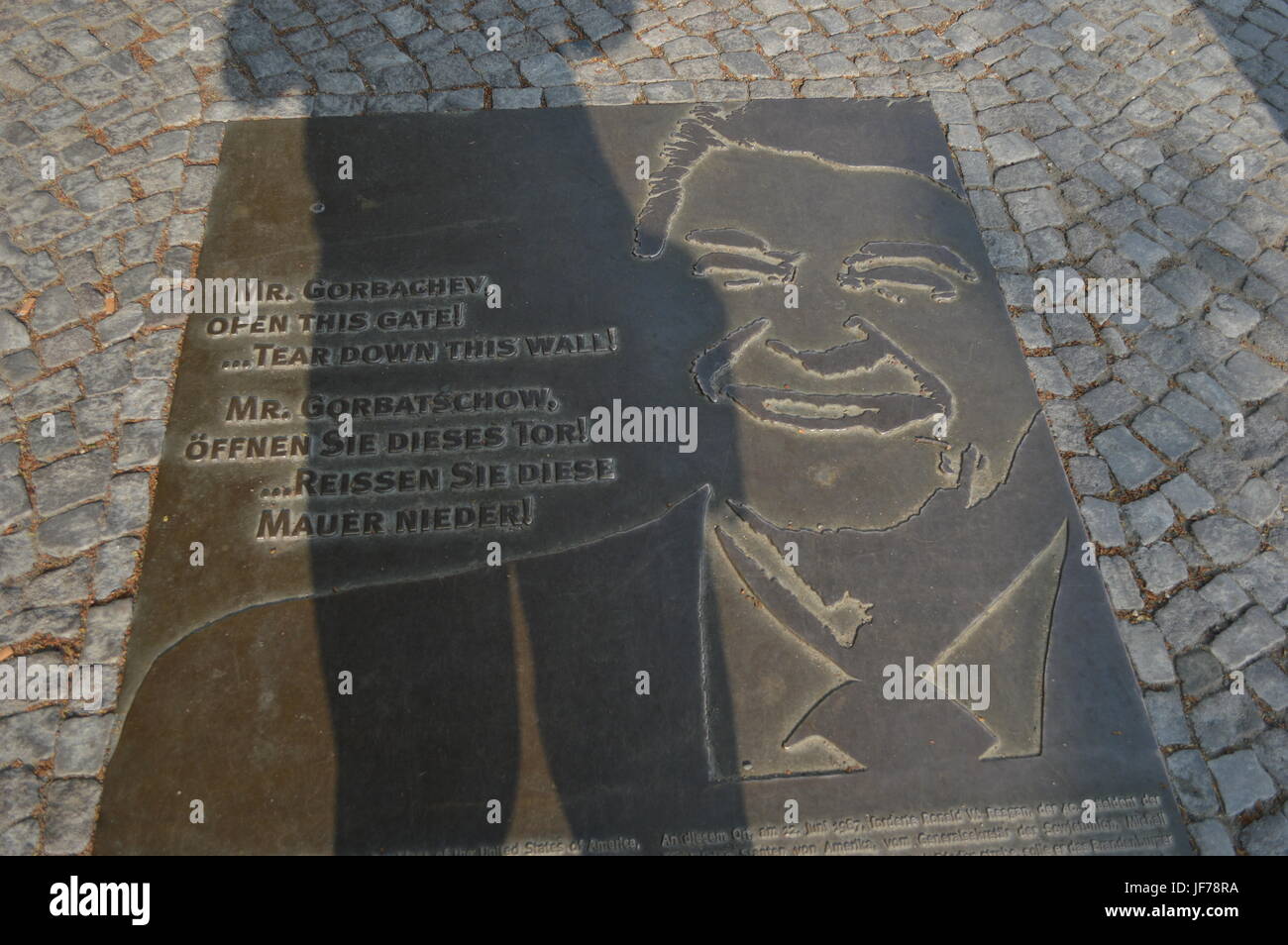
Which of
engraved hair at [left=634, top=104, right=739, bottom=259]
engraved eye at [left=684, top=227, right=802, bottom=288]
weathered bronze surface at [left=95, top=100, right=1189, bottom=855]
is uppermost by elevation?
engraved hair at [left=634, top=104, right=739, bottom=259]

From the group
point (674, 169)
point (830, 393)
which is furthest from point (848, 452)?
point (674, 169)

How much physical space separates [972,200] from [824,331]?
1288mm

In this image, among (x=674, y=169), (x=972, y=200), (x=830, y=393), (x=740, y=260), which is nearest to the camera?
(x=830, y=393)

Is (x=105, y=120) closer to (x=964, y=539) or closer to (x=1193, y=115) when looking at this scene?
(x=964, y=539)

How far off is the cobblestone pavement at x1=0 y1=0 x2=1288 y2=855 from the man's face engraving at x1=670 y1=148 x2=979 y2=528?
0.57m

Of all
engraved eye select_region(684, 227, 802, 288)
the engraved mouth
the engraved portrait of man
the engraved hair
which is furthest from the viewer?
the engraved hair

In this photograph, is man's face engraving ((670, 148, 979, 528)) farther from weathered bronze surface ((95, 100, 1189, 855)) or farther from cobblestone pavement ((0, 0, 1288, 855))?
cobblestone pavement ((0, 0, 1288, 855))

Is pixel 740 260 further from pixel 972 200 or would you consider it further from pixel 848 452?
pixel 972 200

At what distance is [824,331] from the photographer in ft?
12.6

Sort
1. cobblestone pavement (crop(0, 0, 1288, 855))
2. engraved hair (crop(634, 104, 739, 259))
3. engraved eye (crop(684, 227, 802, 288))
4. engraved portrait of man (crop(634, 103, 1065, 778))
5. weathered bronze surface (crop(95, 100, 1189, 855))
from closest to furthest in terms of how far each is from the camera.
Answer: weathered bronze surface (crop(95, 100, 1189, 855)), engraved portrait of man (crop(634, 103, 1065, 778)), cobblestone pavement (crop(0, 0, 1288, 855)), engraved eye (crop(684, 227, 802, 288)), engraved hair (crop(634, 104, 739, 259))

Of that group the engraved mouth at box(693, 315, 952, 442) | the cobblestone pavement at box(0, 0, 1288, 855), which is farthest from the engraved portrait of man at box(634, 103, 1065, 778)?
the cobblestone pavement at box(0, 0, 1288, 855)

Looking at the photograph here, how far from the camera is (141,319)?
3939mm

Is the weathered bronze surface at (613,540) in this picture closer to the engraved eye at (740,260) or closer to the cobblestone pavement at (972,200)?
the engraved eye at (740,260)

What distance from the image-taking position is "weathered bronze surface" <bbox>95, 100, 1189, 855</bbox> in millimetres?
2871
